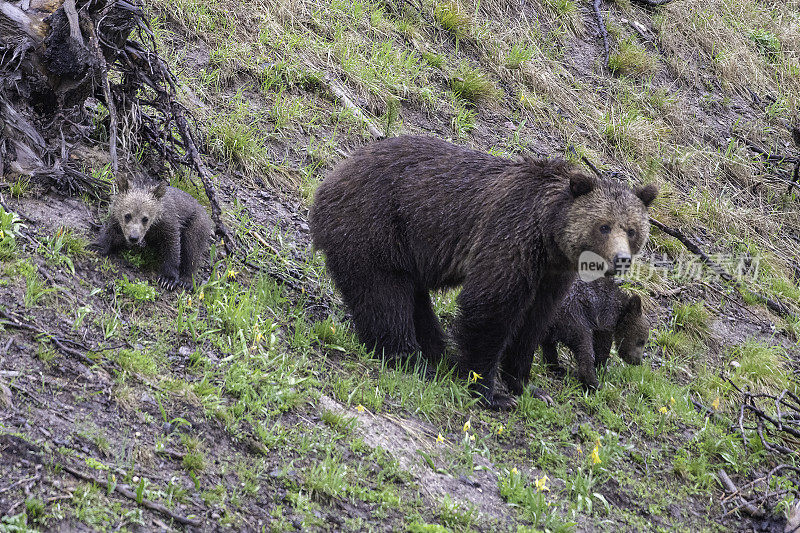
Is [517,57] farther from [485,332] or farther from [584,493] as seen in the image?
[584,493]

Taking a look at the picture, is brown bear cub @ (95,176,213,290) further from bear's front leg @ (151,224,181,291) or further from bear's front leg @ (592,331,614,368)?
bear's front leg @ (592,331,614,368)

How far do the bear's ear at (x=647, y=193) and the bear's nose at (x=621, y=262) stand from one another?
0.59m

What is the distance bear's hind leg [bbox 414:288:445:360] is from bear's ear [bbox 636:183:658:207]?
184cm

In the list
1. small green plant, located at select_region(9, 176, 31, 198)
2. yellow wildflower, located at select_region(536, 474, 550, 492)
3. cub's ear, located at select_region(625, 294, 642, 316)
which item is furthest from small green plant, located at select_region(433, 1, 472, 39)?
yellow wildflower, located at select_region(536, 474, 550, 492)

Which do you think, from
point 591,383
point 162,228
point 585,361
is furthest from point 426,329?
point 162,228

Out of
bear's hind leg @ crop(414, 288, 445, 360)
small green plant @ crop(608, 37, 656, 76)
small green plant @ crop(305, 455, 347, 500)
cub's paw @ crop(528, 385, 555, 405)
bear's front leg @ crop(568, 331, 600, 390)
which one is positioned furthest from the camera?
small green plant @ crop(608, 37, 656, 76)

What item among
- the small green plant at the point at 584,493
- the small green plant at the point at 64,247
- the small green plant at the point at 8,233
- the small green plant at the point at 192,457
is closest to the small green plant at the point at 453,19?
the small green plant at the point at 64,247

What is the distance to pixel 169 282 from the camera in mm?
5445

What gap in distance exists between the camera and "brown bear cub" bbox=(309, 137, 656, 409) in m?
5.32

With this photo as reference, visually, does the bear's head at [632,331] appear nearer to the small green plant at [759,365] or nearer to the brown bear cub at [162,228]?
the small green plant at [759,365]

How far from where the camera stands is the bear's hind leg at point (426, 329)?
20.5ft

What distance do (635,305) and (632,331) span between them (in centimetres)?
24

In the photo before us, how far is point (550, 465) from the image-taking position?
522 cm

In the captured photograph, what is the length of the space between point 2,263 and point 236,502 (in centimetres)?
219
